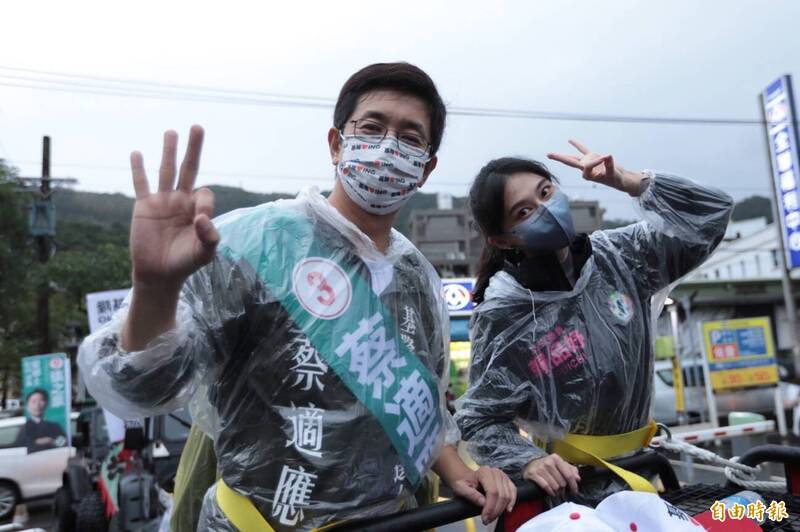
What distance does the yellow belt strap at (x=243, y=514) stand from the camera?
1304 mm

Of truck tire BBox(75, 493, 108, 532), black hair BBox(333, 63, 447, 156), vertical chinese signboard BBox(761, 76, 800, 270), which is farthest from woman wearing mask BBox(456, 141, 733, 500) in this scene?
vertical chinese signboard BBox(761, 76, 800, 270)

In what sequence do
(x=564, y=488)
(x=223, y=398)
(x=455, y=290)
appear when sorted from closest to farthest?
(x=223, y=398) → (x=564, y=488) → (x=455, y=290)

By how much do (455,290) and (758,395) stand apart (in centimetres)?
605

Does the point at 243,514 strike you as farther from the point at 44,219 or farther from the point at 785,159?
the point at 785,159

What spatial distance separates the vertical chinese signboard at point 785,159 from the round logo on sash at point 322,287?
13533mm

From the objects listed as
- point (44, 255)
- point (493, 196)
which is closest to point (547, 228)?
point (493, 196)

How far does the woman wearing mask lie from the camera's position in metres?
1.92

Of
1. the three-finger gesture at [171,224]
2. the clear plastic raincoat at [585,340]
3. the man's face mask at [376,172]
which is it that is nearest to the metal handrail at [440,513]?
the clear plastic raincoat at [585,340]

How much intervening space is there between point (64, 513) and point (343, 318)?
21.8 feet

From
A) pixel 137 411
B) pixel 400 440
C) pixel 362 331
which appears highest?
pixel 362 331

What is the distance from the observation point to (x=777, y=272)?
3500 cm

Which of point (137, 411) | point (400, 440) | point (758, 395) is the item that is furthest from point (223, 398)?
point (758, 395)

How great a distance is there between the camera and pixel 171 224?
44.0 inches

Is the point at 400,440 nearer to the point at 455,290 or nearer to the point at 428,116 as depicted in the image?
the point at 428,116
